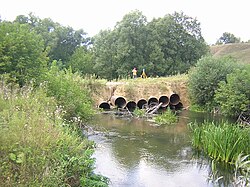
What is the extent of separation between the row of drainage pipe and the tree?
49850mm

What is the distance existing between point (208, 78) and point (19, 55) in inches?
539

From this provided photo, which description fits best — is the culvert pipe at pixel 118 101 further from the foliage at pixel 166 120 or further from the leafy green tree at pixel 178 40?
the leafy green tree at pixel 178 40

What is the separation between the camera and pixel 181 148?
40.2ft

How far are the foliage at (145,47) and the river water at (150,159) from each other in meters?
17.5

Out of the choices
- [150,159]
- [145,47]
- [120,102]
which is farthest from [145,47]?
[150,159]

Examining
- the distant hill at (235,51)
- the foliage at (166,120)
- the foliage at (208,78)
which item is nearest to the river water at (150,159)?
the foliage at (166,120)

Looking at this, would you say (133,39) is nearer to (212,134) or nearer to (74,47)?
(74,47)

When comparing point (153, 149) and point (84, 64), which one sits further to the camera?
point (84, 64)

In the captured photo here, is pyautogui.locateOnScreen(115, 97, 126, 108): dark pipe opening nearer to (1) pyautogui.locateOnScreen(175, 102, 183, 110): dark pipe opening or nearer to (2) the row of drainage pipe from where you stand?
(2) the row of drainage pipe

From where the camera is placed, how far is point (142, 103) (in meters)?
24.8

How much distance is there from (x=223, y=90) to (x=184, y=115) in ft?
9.90

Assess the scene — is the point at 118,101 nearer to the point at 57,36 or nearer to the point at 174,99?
the point at 174,99

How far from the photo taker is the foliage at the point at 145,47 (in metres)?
33.1

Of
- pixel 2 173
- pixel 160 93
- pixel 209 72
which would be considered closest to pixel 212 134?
pixel 2 173
